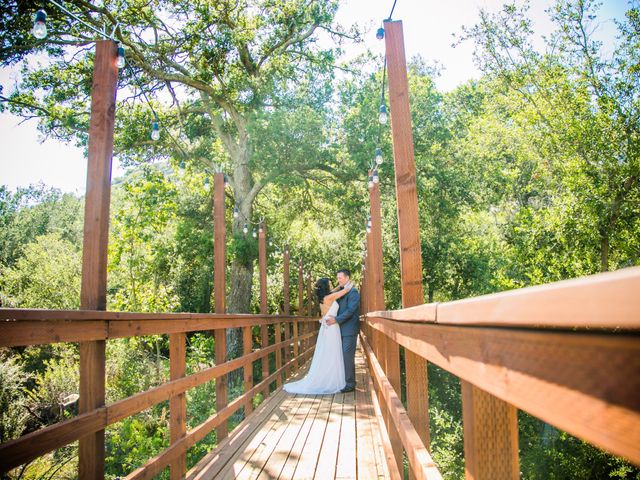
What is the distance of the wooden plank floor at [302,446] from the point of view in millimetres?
3717

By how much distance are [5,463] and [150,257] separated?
11242 millimetres

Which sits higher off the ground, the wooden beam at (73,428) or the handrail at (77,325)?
the handrail at (77,325)

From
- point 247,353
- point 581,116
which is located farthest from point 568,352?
point 581,116

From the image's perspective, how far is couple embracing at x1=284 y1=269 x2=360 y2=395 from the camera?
25.8ft

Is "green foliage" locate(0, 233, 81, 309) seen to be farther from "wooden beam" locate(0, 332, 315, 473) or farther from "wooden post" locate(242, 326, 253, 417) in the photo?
"wooden beam" locate(0, 332, 315, 473)

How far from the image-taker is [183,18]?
13.8 meters

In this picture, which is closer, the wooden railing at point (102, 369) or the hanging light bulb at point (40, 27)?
the wooden railing at point (102, 369)

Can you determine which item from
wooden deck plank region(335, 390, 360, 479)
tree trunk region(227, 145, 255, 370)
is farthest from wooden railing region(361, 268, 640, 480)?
tree trunk region(227, 145, 255, 370)

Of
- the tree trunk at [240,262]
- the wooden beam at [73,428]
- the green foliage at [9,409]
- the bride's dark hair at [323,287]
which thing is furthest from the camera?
the tree trunk at [240,262]

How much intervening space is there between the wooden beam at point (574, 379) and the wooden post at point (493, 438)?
348 millimetres

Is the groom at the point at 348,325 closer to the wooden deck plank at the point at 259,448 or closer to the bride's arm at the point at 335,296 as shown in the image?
the bride's arm at the point at 335,296

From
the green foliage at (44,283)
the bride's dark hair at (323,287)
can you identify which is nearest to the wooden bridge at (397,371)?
the bride's dark hair at (323,287)

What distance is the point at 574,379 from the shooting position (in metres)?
0.46

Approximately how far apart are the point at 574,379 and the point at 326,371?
25.4 feet
